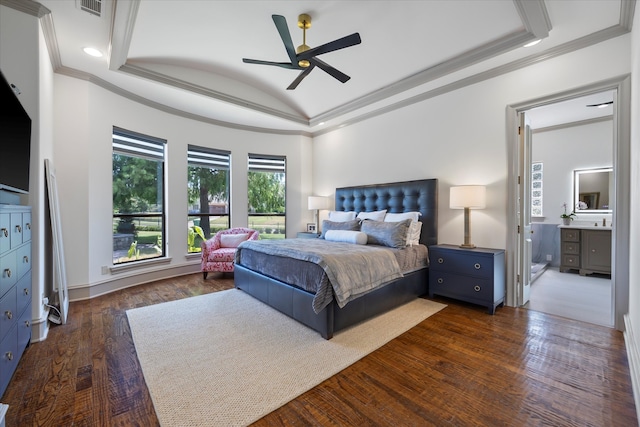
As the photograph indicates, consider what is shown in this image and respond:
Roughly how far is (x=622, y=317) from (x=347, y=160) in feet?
13.2

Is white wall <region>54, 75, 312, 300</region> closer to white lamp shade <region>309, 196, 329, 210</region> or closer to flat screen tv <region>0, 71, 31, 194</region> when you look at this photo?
flat screen tv <region>0, 71, 31, 194</region>

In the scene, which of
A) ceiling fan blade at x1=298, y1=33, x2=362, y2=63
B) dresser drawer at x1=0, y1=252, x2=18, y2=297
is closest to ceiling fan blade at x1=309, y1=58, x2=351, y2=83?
ceiling fan blade at x1=298, y1=33, x2=362, y2=63

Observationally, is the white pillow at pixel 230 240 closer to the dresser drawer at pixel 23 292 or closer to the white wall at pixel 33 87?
the white wall at pixel 33 87

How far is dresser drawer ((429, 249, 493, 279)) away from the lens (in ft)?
9.63

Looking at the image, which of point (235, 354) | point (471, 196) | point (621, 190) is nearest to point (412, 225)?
point (471, 196)

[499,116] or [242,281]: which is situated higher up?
[499,116]

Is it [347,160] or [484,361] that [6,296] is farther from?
[347,160]

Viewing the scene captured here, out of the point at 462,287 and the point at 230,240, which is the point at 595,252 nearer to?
the point at 462,287

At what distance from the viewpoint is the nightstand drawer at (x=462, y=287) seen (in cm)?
294

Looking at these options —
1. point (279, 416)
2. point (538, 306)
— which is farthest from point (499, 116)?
point (279, 416)

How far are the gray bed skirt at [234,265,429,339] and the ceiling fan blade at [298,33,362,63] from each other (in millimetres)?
2265

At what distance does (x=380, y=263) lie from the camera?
110 inches

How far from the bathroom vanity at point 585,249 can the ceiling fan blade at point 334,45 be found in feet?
17.0

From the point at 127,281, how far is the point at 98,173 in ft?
5.22
